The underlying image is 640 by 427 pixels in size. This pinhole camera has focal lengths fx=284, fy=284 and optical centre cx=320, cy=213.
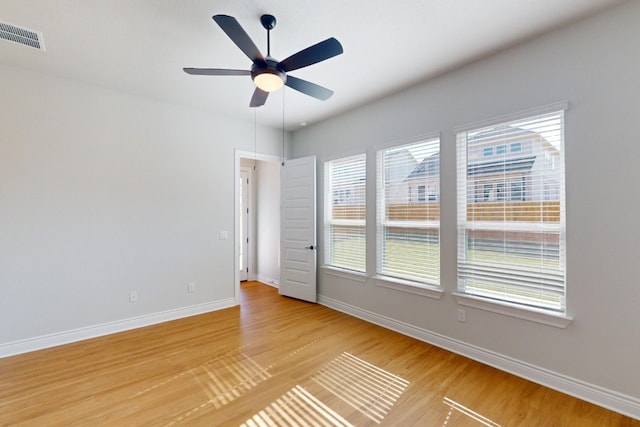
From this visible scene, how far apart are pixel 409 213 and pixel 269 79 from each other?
2.19 meters

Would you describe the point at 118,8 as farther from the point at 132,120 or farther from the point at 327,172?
the point at 327,172

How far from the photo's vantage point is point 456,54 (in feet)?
8.84

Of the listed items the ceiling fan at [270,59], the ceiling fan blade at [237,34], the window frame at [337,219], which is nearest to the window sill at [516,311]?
the window frame at [337,219]

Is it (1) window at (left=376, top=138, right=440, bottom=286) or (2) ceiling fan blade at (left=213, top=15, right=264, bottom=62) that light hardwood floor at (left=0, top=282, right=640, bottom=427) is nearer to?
(1) window at (left=376, top=138, right=440, bottom=286)

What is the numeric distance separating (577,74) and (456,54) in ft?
3.14

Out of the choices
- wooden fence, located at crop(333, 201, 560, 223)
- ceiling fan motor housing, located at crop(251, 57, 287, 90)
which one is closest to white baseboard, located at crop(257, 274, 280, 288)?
wooden fence, located at crop(333, 201, 560, 223)

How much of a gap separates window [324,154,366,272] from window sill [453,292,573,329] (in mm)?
1452

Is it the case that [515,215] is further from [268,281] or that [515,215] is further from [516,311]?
[268,281]

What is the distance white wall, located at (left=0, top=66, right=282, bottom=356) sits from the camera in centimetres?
295

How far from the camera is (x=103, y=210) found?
11.2 ft

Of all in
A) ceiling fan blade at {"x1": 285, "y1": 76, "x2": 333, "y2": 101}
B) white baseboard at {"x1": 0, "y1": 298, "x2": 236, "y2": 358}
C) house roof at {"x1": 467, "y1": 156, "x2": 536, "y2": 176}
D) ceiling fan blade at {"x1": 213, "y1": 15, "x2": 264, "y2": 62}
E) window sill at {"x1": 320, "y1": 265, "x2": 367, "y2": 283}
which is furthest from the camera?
window sill at {"x1": 320, "y1": 265, "x2": 367, "y2": 283}

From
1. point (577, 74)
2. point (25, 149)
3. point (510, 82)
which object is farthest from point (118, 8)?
point (577, 74)

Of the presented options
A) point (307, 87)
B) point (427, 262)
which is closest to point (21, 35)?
point (307, 87)

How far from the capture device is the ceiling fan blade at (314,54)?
1.91 m
